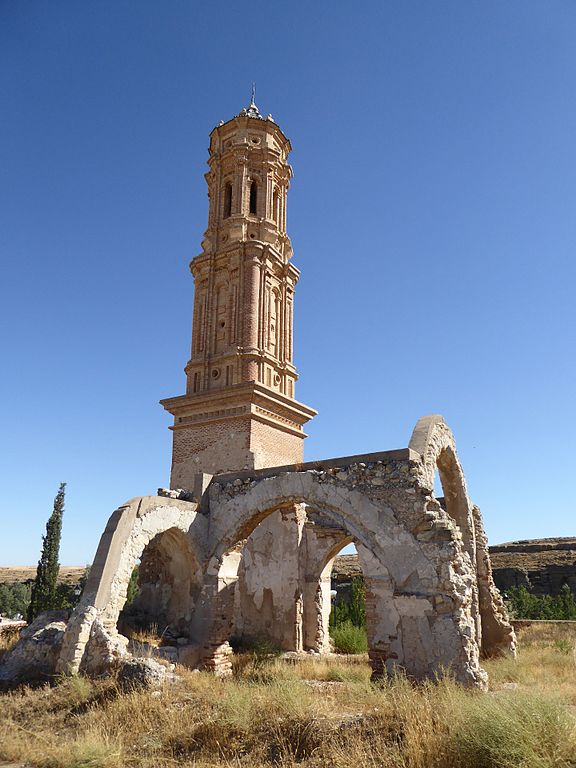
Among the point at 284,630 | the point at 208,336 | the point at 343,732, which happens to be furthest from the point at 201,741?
the point at 208,336

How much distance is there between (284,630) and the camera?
13.1m

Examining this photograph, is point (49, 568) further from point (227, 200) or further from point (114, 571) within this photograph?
point (227, 200)

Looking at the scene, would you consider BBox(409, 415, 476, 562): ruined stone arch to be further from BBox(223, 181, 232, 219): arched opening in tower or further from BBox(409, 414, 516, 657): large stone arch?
BBox(223, 181, 232, 219): arched opening in tower

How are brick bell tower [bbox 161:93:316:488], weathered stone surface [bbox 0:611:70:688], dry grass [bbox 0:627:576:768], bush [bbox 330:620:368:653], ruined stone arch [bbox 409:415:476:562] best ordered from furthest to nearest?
1. brick bell tower [bbox 161:93:316:488]
2. bush [bbox 330:620:368:653]
3. ruined stone arch [bbox 409:415:476:562]
4. weathered stone surface [bbox 0:611:70:688]
5. dry grass [bbox 0:627:576:768]

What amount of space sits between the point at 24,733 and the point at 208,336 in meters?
11.7

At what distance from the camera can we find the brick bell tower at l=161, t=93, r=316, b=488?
14656mm

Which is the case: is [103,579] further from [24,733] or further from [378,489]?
[378,489]

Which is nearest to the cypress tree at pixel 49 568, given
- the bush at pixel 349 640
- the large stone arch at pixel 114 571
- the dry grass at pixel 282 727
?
the bush at pixel 349 640

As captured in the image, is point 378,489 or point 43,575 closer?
point 378,489

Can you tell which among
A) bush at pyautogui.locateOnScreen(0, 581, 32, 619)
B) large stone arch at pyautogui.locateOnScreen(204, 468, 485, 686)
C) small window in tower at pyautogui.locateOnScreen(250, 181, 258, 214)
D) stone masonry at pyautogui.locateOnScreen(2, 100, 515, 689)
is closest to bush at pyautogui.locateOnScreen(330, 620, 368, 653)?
stone masonry at pyautogui.locateOnScreen(2, 100, 515, 689)

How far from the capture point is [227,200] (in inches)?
730

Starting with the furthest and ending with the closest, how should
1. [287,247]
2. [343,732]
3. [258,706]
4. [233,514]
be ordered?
[287,247] → [233,514] → [258,706] → [343,732]

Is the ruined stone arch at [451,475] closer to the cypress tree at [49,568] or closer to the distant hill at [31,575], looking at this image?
the cypress tree at [49,568]

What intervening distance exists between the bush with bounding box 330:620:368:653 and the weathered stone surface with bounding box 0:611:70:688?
7567 millimetres
